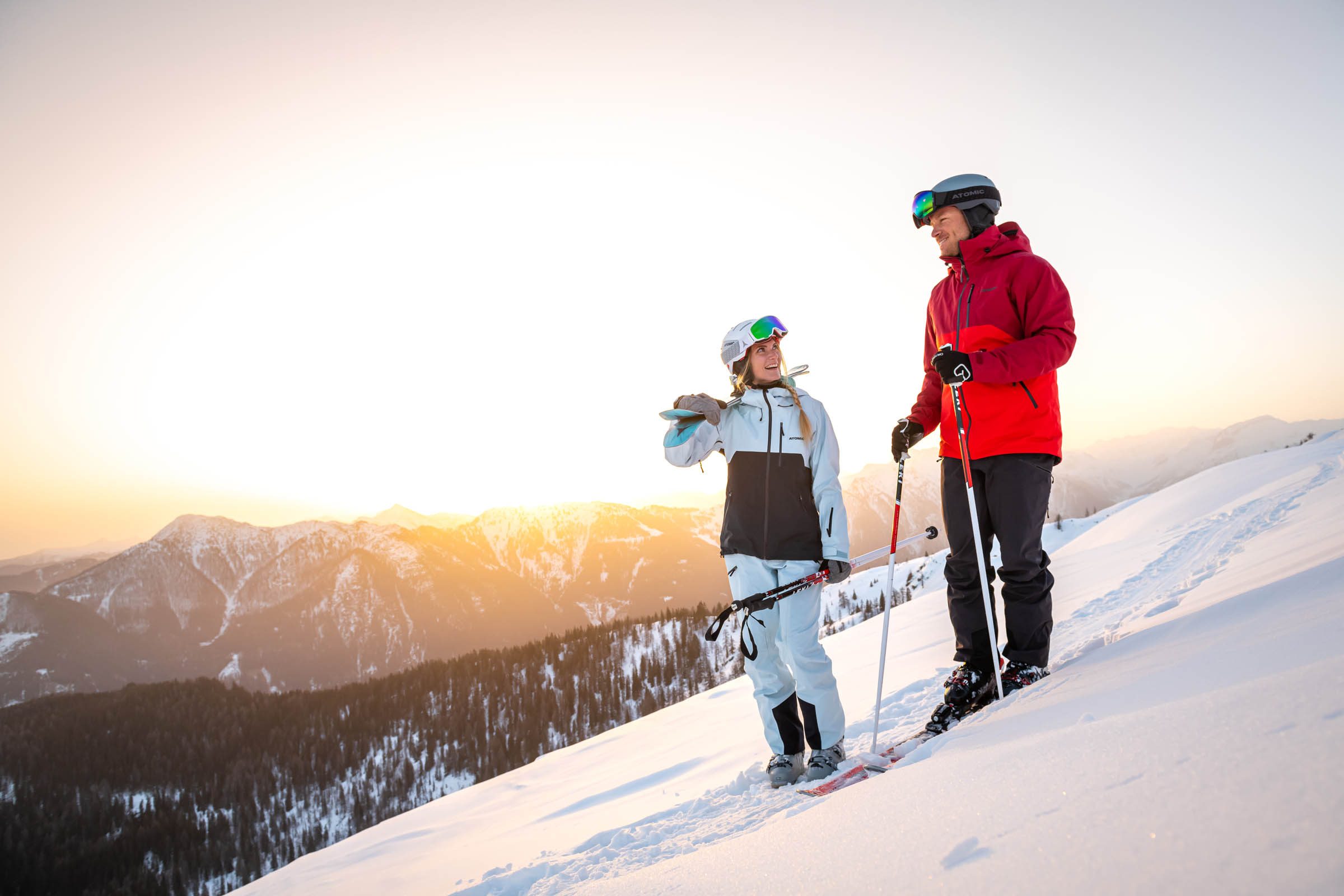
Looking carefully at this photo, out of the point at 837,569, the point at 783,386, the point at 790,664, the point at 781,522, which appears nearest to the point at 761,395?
the point at 783,386

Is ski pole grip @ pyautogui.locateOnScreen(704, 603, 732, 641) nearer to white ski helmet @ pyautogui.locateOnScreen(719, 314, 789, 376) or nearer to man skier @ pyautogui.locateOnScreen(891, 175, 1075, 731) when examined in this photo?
man skier @ pyautogui.locateOnScreen(891, 175, 1075, 731)

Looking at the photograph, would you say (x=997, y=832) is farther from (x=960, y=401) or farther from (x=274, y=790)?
(x=274, y=790)

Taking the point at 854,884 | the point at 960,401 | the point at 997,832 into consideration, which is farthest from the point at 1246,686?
the point at 960,401

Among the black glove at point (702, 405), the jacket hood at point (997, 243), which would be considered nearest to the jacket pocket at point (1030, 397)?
the jacket hood at point (997, 243)

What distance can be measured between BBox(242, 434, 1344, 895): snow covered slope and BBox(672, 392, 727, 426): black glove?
2.03 metres

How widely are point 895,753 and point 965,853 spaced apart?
6.58ft

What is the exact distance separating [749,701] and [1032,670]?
17.1 feet

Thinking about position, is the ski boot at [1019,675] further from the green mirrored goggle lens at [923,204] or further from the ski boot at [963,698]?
the green mirrored goggle lens at [923,204]

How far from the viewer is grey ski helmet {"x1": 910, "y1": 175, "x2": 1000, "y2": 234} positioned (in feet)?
10.9

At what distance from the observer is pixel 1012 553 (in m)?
3.16

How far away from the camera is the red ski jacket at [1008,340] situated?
296cm

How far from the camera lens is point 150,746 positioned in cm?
9488

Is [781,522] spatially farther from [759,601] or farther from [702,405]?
[702,405]

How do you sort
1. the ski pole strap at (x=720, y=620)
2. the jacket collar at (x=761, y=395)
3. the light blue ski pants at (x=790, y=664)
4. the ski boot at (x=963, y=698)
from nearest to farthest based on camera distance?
the ski boot at (x=963, y=698), the light blue ski pants at (x=790, y=664), the ski pole strap at (x=720, y=620), the jacket collar at (x=761, y=395)
